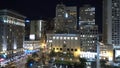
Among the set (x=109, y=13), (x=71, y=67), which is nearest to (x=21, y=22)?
(x=109, y=13)

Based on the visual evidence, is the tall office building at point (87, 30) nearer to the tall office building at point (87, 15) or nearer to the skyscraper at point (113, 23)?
the tall office building at point (87, 15)

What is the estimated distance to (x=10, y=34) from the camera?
2862 centimetres

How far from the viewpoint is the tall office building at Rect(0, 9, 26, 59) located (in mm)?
26564

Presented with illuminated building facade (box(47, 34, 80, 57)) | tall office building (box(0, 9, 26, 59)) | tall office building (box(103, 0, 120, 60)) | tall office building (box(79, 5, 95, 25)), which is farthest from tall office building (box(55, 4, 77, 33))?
tall office building (box(103, 0, 120, 60))

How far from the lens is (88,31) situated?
3409 centimetres

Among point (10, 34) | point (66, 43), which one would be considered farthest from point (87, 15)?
point (10, 34)

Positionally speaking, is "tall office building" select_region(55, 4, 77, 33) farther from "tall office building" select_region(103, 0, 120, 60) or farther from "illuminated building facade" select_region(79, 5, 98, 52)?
"tall office building" select_region(103, 0, 120, 60)

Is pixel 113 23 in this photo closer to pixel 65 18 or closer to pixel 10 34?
pixel 65 18

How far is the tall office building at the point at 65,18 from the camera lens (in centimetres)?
3631

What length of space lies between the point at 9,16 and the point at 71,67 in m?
16.7

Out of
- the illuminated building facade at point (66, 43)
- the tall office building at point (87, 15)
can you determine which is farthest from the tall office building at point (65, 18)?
the illuminated building facade at point (66, 43)

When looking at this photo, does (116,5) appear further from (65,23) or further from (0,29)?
(0,29)

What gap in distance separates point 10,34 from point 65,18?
10.1m

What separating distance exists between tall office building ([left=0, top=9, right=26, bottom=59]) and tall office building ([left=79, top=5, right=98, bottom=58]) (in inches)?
284
